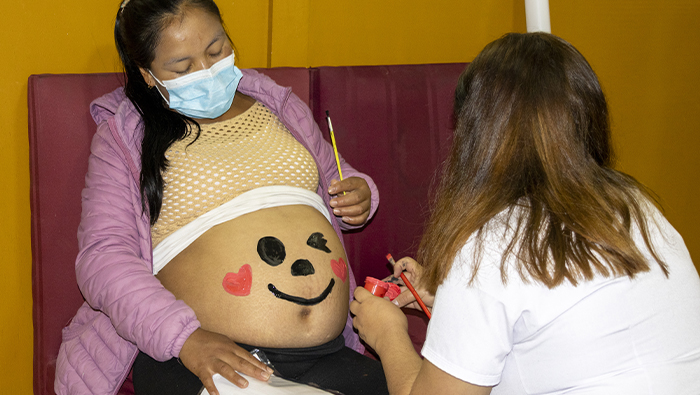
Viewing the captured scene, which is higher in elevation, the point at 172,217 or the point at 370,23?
the point at 370,23

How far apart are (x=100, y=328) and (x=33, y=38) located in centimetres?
80

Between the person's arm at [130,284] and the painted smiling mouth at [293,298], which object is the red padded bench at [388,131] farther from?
the person's arm at [130,284]

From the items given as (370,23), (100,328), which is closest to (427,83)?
(370,23)

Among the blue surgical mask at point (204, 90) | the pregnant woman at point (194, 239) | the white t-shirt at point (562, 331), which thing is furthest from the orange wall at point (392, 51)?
the white t-shirt at point (562, 331)

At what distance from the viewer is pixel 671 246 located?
2.81ft

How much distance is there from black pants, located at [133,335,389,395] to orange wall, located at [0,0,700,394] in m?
0.56

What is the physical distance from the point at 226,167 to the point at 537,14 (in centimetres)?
101

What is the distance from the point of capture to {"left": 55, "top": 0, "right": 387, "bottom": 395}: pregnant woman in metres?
1.16

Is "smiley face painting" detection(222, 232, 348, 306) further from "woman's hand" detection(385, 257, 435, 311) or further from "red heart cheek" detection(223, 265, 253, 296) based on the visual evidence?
"woman's hand" detection(385, 257, 435, 311)

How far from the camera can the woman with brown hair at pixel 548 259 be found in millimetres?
767

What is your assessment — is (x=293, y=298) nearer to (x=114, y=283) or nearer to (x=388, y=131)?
(x=114, y=283)

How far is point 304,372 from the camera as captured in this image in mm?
1191

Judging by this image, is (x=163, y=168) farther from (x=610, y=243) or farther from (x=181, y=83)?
(x=610, y=243)

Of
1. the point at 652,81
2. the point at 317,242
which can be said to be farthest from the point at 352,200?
the point at 652,81
